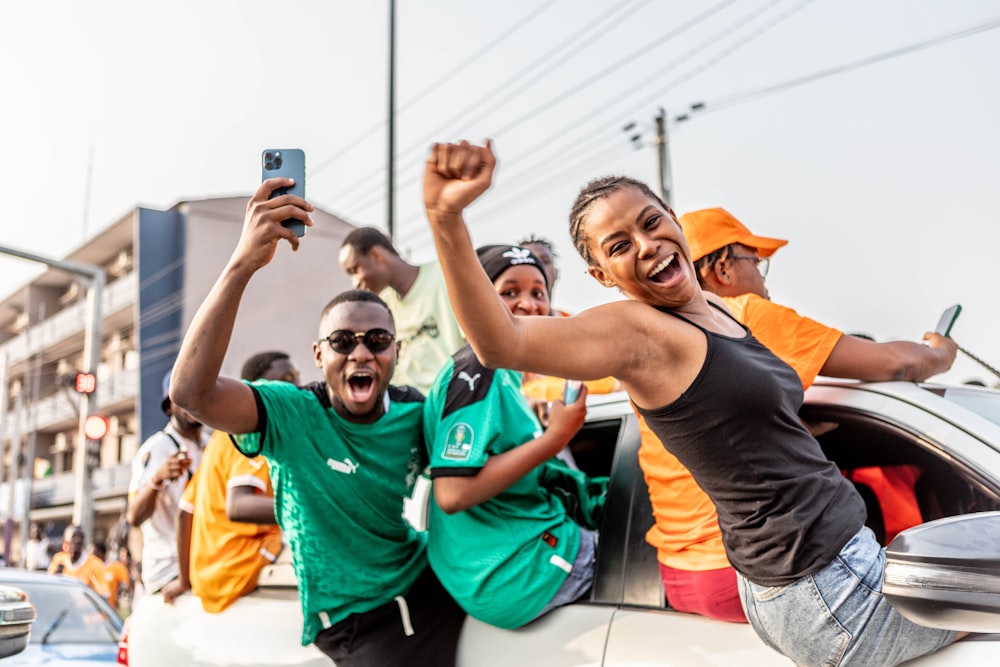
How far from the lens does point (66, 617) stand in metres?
5.45

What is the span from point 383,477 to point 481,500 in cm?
39

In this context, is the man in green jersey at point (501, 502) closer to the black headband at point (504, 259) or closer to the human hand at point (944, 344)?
the black headband at point (504, 259)

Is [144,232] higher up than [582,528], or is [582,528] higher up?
[144,232]

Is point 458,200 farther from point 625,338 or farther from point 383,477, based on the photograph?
point 383,477

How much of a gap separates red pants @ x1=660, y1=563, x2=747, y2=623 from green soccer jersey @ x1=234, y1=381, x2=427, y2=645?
0.85m

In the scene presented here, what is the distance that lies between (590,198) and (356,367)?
41.4 inches

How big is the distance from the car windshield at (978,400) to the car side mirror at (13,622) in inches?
94.8

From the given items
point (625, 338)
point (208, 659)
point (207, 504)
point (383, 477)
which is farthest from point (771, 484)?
point (207, 504)

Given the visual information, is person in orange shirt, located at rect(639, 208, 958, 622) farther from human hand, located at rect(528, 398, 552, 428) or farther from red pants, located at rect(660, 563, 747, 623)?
human hand, located at rect(528, 398, 552, 428)

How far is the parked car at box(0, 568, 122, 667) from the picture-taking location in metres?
5.16

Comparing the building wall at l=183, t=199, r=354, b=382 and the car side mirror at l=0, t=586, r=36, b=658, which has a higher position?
the building wall at l=183, t=199, r=354, b=382

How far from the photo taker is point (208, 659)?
9.78 ft

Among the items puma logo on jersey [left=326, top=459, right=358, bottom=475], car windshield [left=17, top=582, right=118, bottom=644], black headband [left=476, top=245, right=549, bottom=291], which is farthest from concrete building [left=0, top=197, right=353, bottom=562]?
puma logo on jersey [left=326, top=459, right=358, bottom=475]

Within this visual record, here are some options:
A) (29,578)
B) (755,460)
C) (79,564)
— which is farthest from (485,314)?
(79,564)
